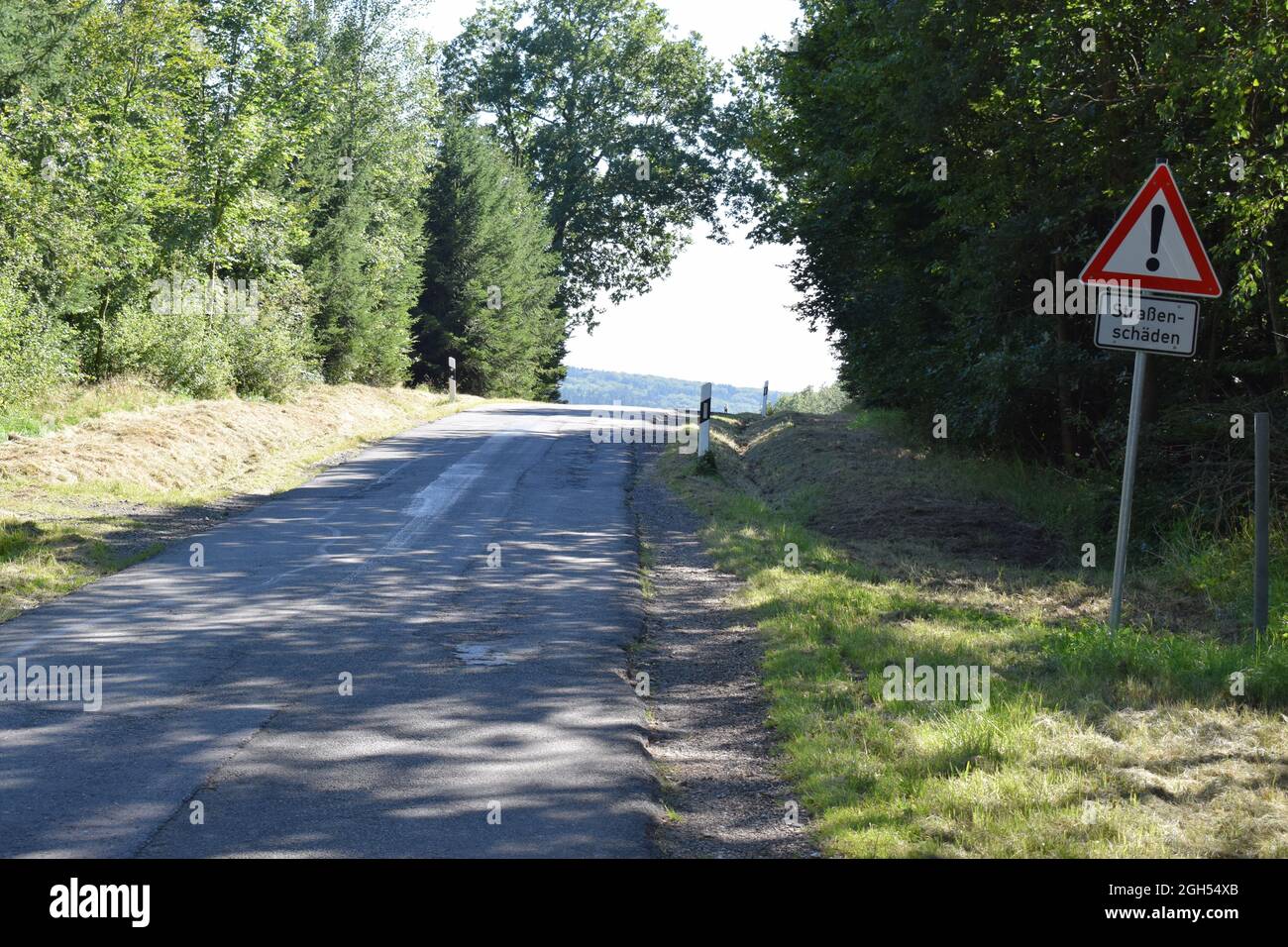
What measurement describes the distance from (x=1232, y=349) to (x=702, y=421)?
339 inches

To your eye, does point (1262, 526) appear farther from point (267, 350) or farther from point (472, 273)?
point (472, 273)

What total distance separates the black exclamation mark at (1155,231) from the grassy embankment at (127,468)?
882cm

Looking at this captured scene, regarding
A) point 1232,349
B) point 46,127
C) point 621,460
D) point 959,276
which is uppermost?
point 46,127

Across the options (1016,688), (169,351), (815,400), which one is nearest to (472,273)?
(815,400)

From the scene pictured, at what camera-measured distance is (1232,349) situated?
14.2 m

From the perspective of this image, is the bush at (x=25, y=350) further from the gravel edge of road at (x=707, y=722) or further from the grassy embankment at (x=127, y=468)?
the gravel edge of road at (x=707, y=722)

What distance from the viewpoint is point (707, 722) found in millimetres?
7379

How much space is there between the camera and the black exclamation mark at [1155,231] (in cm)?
818

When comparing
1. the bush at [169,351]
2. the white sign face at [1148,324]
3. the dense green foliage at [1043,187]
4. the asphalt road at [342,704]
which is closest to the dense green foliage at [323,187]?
the bush at [169,351]

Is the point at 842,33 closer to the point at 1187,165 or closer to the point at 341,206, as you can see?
the point at 1187,165

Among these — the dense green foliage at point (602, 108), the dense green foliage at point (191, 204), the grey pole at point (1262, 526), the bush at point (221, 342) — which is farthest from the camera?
the dense green foliage at point (602, 108)

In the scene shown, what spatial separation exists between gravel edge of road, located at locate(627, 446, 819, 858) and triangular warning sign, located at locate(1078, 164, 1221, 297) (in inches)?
149
